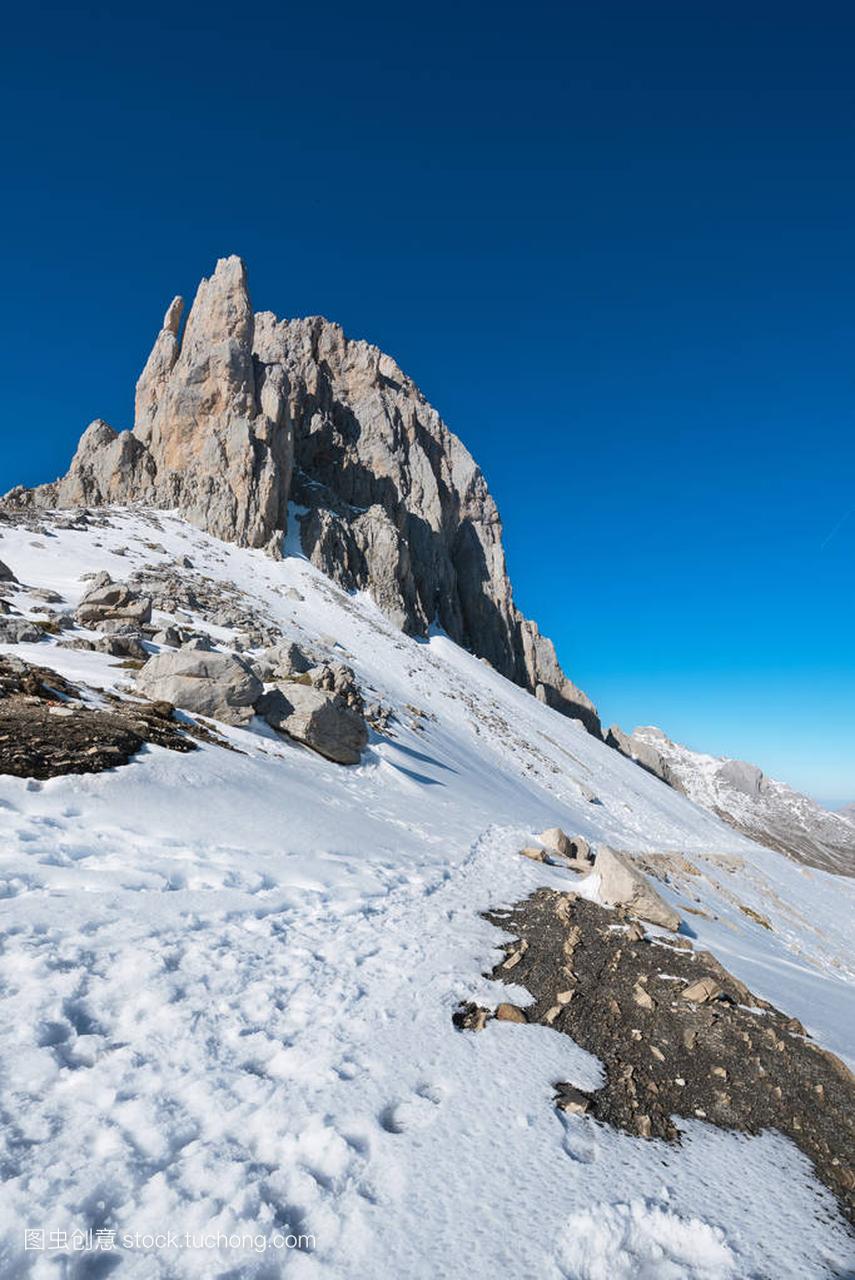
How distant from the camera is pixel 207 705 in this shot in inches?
601

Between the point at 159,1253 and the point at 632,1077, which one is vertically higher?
the point at 632,1077

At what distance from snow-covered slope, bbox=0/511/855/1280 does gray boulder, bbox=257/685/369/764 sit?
15.5 ft

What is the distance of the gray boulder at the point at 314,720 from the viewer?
55.3 feet

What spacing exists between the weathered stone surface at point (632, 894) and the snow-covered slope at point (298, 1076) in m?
1.18

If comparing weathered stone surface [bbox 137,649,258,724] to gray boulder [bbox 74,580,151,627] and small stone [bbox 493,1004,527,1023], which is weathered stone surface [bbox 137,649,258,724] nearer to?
gray boulder [bbox 74,580,151,627]

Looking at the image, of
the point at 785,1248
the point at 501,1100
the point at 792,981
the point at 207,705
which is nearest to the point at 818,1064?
the point at 785,1248

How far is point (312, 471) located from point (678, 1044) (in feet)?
262

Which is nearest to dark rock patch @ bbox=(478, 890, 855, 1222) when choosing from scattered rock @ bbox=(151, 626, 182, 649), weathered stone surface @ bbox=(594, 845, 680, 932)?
weathered stone surface @ bbox=(594, 845, 680, 932)

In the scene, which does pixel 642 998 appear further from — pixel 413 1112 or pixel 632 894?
pixel 632 894

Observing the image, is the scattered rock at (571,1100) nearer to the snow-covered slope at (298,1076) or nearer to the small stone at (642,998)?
the snow-covered slope at (298,1076)

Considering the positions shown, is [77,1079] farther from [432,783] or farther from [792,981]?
[432,783]

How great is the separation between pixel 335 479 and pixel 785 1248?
82.0m

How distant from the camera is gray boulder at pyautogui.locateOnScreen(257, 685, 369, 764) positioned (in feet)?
55.3

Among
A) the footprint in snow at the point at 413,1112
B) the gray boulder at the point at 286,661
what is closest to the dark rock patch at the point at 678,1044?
the footprint in snow at the point at 413,1112
